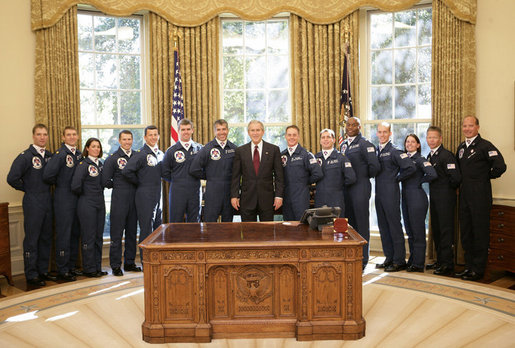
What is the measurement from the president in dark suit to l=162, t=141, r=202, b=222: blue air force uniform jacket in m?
0.62

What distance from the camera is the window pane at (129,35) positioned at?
21.3ft

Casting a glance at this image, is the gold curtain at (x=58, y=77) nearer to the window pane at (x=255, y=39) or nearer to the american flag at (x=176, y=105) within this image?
the american flag at (x=176, y=105)

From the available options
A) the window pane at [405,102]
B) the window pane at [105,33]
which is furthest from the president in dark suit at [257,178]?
the window pane at [105,33]

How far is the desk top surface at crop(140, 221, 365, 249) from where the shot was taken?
3.36m

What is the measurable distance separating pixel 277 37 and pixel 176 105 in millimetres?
1768

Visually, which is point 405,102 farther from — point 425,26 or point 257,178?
point 257,178

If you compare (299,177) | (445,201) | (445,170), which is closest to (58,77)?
(299,177)

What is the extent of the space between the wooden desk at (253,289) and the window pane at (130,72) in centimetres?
363

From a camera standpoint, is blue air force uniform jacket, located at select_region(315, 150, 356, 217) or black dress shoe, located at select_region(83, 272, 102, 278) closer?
blue air force uniform jacket, located at select_region(315, 150, 356, 217)

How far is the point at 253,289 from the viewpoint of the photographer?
3441 mm

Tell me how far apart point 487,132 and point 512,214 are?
47.2 inches

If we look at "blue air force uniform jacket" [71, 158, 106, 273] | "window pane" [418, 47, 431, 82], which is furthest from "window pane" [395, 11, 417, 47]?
"blue air force uniform jacket" [71, 158, 106, 273]

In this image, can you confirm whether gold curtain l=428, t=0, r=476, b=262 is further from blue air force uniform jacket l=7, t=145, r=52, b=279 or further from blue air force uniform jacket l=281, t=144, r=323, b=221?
blue air force uniform jacket l=7, t=145, r=52, b=279

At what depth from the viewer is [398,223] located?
5355mm
